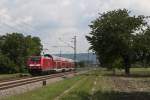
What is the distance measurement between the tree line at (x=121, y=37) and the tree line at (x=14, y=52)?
18795 millimetres

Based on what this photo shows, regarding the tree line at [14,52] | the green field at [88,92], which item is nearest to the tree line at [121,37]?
the tree line at [14,52]

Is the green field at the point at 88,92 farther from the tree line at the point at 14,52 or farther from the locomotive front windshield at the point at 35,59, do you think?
the tree line at the point at 14,52

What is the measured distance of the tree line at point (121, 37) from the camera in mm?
92594

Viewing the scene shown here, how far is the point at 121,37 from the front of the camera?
91.9 metres

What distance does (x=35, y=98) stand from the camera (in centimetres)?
2802

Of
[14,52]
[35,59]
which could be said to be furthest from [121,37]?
[14,52]

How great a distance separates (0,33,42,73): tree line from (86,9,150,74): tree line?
61.7 feet

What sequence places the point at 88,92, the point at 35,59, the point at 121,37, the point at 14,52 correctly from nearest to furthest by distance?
the point at 88,92, the point at 35,59, the point at 121,37, the point at 14,52

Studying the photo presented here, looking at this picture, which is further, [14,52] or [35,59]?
[14,52]

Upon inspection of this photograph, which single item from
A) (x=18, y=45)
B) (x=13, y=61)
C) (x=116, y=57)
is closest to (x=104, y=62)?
(x=116, y=57)

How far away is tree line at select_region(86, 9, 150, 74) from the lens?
92.6 meters

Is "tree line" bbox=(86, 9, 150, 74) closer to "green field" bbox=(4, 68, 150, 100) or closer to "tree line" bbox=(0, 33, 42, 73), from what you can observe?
"tree line" bbox=(0, 33, 42, 73)

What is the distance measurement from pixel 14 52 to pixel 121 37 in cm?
3511

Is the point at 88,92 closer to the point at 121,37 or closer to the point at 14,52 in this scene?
the point at 121,37
